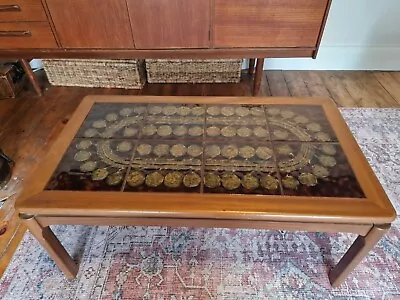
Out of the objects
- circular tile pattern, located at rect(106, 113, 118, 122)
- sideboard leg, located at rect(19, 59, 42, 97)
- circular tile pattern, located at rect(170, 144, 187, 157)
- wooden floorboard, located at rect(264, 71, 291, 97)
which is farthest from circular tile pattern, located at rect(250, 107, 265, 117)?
sideboard leg, located at rect(19, 59, 42, 97)

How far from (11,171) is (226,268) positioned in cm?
118

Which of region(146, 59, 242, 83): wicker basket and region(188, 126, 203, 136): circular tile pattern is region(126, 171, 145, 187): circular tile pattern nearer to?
region(188, 126, 203, 136): circular tile pattern

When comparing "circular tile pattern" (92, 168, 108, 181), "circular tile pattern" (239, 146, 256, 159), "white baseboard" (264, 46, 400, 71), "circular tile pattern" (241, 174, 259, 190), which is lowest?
"white baseboard" (264, 46, 400, 71)

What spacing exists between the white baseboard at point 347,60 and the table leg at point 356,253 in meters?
1.71

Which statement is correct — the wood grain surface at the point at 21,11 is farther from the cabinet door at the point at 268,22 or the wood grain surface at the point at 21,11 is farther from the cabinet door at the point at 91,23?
the cabinet door at the point at 268,22

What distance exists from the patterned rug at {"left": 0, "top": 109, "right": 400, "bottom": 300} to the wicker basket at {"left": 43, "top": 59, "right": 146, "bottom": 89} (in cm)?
120

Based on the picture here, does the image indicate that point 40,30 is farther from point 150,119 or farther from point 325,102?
point 325,102

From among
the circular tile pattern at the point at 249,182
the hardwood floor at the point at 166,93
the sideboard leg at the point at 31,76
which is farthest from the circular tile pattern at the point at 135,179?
the sideboard leg at the point at 31,76

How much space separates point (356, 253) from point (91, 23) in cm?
170

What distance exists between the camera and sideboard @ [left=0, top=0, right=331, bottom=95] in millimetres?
1646

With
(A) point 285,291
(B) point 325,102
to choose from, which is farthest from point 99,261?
(B) point 325,102

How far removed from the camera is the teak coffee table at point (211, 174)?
846mm

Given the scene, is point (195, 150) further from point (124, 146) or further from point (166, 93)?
point (166, 93)

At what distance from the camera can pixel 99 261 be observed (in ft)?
3.88
